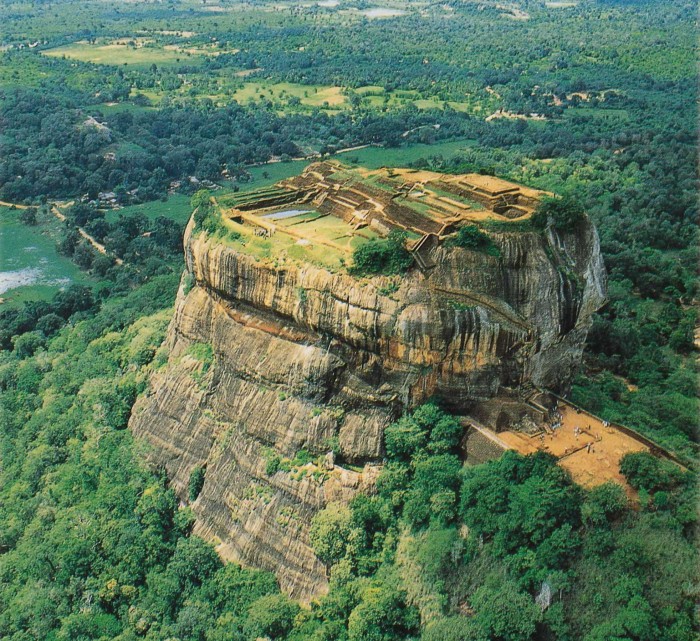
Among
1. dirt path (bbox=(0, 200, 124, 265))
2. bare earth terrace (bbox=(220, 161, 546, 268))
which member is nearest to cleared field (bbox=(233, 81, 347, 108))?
dirt path (bbox=(0, 200, 124, 265))

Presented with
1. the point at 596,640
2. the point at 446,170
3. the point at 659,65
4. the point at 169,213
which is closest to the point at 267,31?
the point at 659,65

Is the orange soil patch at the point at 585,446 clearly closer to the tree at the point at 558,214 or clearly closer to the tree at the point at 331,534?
the tree at the point at 331,534

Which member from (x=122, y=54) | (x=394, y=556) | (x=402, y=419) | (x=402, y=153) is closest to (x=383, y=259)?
(x=402, y=419)

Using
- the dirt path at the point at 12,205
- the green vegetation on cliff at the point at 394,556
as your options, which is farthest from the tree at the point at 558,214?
the dirt path at the point at 12,205

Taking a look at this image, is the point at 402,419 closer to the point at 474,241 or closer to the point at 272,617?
the point at 474,241

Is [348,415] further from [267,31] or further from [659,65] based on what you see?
[267,31]

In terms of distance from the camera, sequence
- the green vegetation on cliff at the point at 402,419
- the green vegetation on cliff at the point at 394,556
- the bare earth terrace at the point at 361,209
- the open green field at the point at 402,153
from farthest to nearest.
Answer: the open green field at the point at 402,153
the bare earth terrace at the point at 361,209
the green vegetation on cliff at the point at 402,419
the green vegetation on cliff at the point at 394,556

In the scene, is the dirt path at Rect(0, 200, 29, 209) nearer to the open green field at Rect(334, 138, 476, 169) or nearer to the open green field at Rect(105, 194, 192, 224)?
the open green field at Rect(105, 194, 192, 224)
